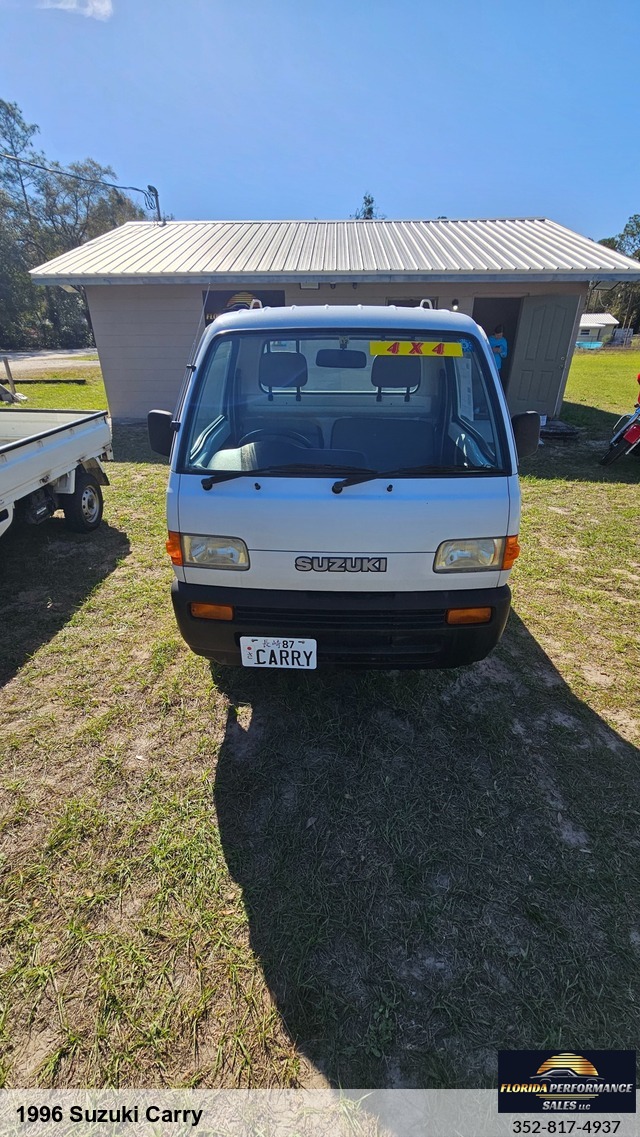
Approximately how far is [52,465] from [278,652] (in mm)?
3251

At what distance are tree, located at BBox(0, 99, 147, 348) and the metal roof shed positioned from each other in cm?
2586

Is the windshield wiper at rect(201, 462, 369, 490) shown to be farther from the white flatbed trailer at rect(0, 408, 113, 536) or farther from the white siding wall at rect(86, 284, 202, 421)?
the white siding wall at rect(86, 284, 202, 421)

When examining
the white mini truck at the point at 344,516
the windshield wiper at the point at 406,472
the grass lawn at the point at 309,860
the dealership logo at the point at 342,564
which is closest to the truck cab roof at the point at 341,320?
the white mini truck at the point at 344,516

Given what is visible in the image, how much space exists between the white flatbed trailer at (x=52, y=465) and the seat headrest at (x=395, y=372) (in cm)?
282

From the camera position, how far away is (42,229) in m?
39.0

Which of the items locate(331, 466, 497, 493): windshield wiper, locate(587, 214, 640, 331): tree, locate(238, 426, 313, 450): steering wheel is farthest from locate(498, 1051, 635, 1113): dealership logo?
locate(587, 214, 640, 331): tree

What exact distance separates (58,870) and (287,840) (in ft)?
3.20

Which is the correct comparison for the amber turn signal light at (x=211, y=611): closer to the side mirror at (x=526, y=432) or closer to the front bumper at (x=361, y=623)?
the front bumper at (x=361, y=623)

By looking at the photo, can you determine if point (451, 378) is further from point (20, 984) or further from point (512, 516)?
point (20, 984)

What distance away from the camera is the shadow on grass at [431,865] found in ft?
5.43

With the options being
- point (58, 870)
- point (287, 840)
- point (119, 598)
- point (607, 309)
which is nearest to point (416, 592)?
point (287, 840)

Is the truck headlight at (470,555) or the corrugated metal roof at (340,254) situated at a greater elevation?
the corrugated metal roof at (340,254)

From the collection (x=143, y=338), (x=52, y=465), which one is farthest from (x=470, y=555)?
(x=143, y=338)

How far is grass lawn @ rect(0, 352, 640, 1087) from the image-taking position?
5.35 feet
